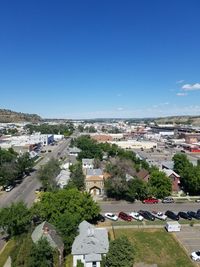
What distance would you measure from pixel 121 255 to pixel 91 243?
554 centimetres

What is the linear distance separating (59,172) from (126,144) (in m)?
77.5

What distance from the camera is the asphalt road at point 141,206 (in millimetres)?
48291

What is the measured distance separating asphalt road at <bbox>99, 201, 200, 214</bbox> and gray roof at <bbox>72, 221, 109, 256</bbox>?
1435 centimetres

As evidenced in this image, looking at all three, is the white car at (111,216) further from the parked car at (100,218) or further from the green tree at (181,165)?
the green tree at (181,165)

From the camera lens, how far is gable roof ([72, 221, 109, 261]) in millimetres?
30656

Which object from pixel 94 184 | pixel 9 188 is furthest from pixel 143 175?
pixel 9 188

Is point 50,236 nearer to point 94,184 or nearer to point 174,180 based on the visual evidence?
point 94,184

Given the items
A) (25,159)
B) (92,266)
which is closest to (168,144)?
(25,159)

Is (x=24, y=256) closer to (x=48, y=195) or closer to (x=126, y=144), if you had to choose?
(x=48, y=195)

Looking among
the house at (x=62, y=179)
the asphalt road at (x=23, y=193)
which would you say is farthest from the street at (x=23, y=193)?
the house at (x=62, y=179)

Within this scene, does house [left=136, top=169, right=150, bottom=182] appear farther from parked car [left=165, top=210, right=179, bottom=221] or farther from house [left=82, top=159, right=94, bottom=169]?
house [left=82, top=159, right=94, bottom=169]

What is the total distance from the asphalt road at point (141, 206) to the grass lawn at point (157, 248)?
8438 millimetres

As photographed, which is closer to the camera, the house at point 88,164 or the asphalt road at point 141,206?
the asphalt road at point 141,206

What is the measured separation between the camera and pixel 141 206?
49.7m
